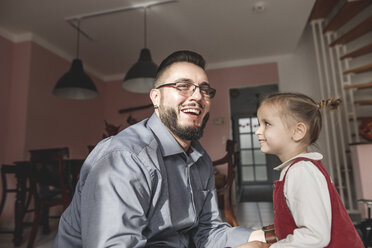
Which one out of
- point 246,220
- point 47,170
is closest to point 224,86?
point 246,220

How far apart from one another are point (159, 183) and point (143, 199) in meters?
0.08

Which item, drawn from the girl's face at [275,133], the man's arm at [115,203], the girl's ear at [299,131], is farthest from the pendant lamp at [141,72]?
the man's arm at [115,203]

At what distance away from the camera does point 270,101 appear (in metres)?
1.12

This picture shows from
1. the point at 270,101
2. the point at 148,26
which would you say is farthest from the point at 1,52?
the point at 270,101

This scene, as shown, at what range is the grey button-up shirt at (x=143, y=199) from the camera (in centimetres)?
71

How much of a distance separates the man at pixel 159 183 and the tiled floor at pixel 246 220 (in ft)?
7.15

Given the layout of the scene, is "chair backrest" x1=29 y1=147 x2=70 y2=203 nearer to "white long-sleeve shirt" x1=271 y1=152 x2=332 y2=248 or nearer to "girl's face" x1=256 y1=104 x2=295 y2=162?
"girl's face" x1=256 y1=104 x2=295 y2=162

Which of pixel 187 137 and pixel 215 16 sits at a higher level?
pixel 215 16

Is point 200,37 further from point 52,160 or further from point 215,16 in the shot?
point 52,160

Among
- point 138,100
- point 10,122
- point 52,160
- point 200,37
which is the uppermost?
point 200,37

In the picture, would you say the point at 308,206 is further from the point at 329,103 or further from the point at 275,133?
the point at 329,103

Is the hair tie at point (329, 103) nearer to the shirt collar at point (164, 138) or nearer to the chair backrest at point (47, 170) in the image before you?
the shirt collar at point (164, 138)

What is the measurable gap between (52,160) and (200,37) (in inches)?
116

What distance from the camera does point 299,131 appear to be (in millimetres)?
1047
